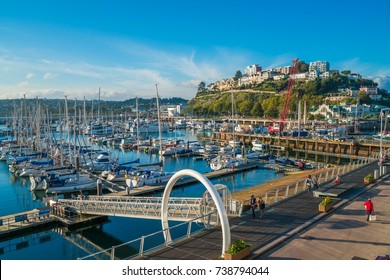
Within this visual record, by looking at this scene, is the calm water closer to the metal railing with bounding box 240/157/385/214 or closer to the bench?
the metal railing with bounding box 240/157/385/214

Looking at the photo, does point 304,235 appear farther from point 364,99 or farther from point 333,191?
point 364,99

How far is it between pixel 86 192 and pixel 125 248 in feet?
69.1

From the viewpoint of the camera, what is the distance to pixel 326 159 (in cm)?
7244

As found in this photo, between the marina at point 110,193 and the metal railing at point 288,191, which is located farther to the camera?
the marina at point 110,193

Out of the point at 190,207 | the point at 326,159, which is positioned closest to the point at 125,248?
the point at 190,207

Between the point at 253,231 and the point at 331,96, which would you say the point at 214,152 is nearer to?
the point at 253,231

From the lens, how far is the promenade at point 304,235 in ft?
45.2

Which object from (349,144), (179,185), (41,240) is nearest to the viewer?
(41,240)

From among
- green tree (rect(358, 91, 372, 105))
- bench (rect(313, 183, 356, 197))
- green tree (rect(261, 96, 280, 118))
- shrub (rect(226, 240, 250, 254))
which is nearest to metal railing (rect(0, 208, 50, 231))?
shrub (rect(226, 240, 250, 254))

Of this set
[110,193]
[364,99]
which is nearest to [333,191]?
[110,193]

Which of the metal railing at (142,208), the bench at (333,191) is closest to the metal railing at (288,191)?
the bench at (333,191)

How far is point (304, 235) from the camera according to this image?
1588 centimetres

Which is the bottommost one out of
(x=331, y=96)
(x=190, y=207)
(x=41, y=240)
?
(x=41, y=240)

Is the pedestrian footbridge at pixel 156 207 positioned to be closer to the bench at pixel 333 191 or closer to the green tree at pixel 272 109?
the bench at pixel 333 191
